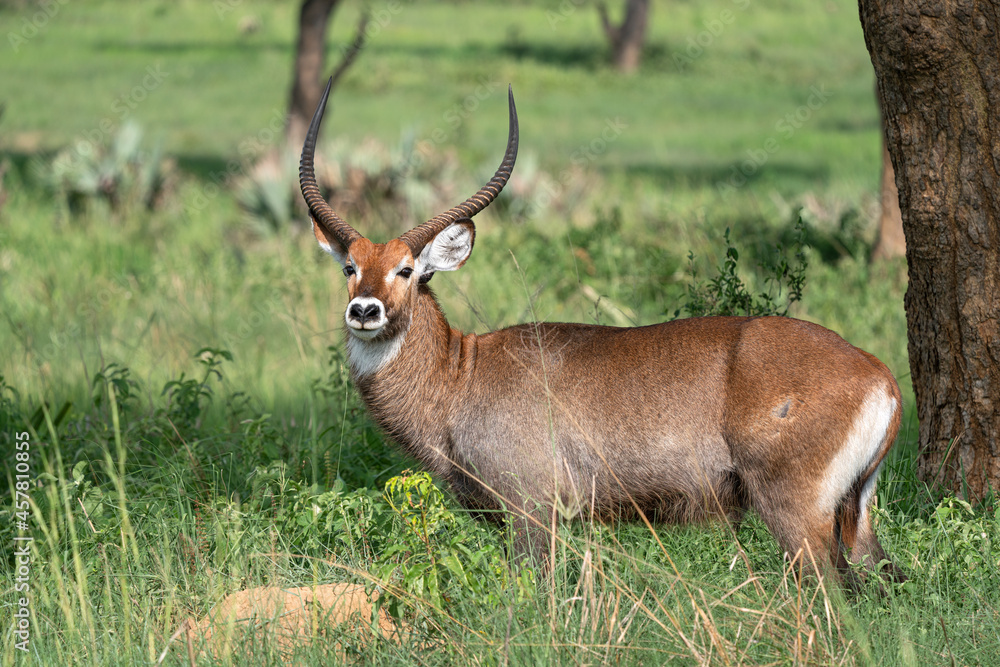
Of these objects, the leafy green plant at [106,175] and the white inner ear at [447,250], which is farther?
the leafy green plant at [106,175]

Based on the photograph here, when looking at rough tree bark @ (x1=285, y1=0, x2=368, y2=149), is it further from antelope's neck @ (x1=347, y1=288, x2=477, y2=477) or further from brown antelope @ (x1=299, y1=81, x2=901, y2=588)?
antelope's neck @ (x1=347, y1=288, x2=477, y2=477)

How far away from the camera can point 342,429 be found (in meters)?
4.00

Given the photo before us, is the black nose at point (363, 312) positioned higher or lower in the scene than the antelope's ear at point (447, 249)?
lower

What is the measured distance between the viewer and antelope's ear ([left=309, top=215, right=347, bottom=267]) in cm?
379

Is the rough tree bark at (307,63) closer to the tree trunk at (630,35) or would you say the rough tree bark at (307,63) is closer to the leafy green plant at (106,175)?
the leafy green plant at (106,175)

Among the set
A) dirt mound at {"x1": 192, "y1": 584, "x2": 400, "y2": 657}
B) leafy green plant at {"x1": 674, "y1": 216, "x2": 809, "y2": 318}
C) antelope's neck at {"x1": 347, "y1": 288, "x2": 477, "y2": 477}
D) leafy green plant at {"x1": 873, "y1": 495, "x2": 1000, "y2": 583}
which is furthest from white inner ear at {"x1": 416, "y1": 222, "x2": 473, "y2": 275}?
leafy green plant at {"x1": 873, "y1": 495, "x2": 1000, "y2": 583}

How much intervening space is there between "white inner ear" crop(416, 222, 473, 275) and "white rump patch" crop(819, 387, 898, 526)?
1514 mm

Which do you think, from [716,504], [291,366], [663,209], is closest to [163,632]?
[716,504]

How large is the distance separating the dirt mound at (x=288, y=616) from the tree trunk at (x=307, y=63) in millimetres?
8099

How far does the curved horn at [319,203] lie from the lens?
3684mm

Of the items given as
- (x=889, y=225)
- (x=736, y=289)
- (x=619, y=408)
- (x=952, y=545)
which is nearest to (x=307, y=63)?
(x=889, y=225)

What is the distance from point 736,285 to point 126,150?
7.38 m

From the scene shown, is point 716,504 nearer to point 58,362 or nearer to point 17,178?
point 58,362

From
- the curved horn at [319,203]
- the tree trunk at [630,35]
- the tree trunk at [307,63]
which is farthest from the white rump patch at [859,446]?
the tree trunk at [630,35]
